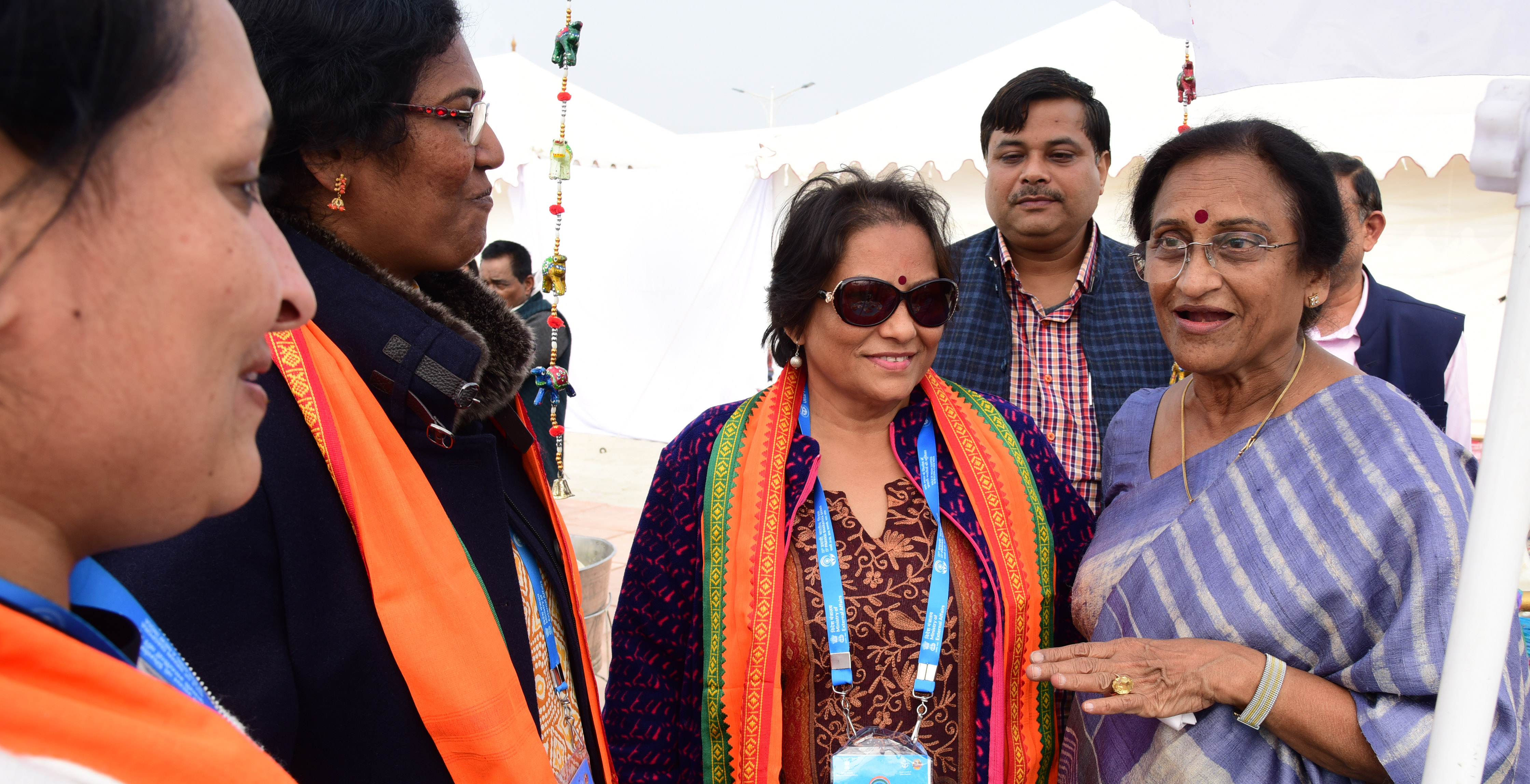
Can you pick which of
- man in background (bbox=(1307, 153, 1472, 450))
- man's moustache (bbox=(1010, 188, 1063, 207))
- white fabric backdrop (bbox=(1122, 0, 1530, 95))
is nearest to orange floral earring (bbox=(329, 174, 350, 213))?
white fabric backdrop (bbox=(1122, 0, 1530, 95))

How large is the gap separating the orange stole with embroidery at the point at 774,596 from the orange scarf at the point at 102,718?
1.31 metres

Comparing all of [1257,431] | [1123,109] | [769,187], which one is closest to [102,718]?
[1257,431]

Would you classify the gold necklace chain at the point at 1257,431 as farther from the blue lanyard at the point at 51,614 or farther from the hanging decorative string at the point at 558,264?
the hanging decorative string at the point at 558,264

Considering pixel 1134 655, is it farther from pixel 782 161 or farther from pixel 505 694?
pixel 782 161

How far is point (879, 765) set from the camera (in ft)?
5.41

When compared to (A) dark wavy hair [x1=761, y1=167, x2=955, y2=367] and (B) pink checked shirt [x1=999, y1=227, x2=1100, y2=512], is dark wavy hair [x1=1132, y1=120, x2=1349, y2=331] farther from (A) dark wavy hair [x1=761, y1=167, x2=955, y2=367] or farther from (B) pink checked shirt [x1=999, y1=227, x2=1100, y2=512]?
(B) pink checked shirt [x1=999, y1=227, x2=1100, y2=512]

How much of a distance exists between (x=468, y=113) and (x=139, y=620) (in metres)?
0.94

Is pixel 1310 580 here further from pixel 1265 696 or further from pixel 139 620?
pixel 139 620

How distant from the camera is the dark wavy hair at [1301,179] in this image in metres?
1.76

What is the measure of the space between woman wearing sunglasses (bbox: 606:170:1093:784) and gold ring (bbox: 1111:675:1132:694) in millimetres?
295

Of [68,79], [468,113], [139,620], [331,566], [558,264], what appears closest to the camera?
[68,79]

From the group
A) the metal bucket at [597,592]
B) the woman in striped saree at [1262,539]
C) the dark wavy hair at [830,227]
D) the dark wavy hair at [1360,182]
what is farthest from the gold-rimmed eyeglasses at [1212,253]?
the metal bucket at [597,592]

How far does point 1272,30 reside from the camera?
1215mm

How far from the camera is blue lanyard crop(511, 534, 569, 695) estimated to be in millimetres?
1498
